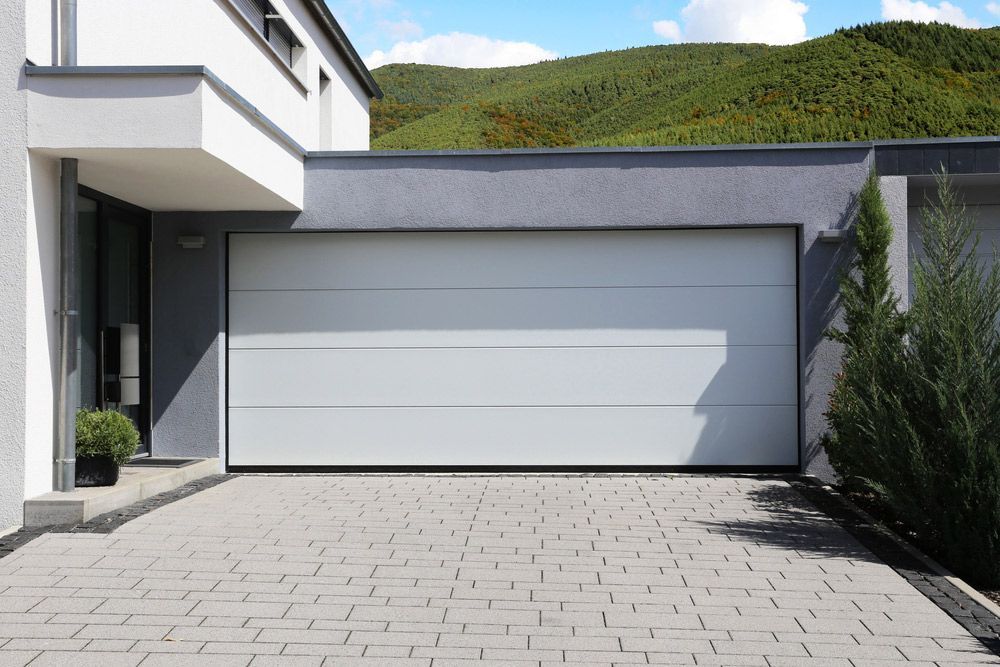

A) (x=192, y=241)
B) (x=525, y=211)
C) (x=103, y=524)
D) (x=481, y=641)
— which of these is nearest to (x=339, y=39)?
(x=192, y=241)

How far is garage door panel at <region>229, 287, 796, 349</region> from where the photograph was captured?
29.4ft

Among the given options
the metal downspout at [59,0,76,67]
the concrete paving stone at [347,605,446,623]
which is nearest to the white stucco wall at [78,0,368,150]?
the metal downspout at [59,0,76,67]

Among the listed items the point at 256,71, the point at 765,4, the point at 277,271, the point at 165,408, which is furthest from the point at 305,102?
the point at 765,4

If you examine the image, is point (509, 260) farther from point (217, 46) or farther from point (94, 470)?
point (94, 470)

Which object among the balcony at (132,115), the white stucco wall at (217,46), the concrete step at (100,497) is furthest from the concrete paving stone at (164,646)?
the white stucco wall at (217,46)

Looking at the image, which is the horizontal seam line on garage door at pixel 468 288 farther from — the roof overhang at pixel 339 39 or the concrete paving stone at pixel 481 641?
the roof overhang at pixel 339 39

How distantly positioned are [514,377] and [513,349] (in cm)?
27

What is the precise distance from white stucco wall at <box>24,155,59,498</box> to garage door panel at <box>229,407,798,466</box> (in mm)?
2515

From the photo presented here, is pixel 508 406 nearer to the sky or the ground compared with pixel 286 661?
nearer to the sky

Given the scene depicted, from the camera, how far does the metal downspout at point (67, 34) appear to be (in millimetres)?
6633

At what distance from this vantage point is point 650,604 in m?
4.80

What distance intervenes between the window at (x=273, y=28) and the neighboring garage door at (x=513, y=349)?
3.40m

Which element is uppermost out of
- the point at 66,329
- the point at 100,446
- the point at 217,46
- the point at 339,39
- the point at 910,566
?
the point at 339,39

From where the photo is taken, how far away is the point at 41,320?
261 inches
